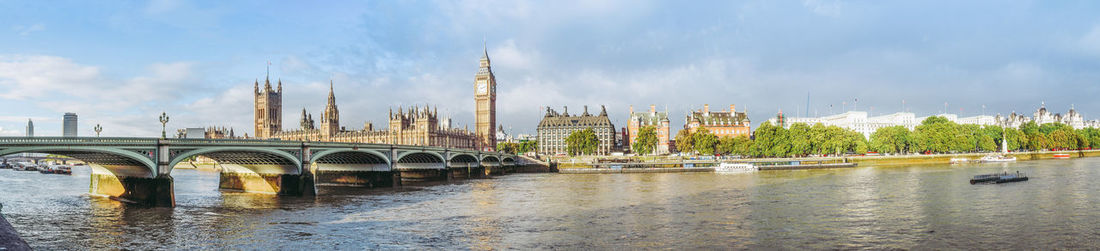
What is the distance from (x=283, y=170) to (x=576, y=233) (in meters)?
31.2

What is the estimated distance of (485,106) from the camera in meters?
180

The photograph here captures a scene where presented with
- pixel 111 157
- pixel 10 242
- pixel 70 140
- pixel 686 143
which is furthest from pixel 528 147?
pixel 10 242

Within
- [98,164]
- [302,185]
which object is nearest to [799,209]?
[302,185]

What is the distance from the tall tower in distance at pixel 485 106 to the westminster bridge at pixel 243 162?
309 ft

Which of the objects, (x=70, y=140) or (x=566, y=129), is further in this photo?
(x=566, y=129)

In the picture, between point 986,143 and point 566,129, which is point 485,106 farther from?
point 986,143

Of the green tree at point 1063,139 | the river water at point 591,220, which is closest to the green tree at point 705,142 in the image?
the green tree at point 1063,139

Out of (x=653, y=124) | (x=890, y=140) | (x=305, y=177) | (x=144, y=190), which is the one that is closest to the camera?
(x=144, y=190)

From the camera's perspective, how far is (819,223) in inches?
1201

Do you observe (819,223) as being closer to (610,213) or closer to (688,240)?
(688,240)

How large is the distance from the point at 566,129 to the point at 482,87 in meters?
27.1

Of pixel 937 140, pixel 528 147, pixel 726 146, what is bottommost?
pixel 726 146

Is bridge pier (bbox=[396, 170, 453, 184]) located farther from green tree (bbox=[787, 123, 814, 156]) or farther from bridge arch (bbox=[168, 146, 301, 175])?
green tree (bbox=[787, 123, 814, 156])

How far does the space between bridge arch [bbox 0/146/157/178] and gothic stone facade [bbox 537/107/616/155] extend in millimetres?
145083
